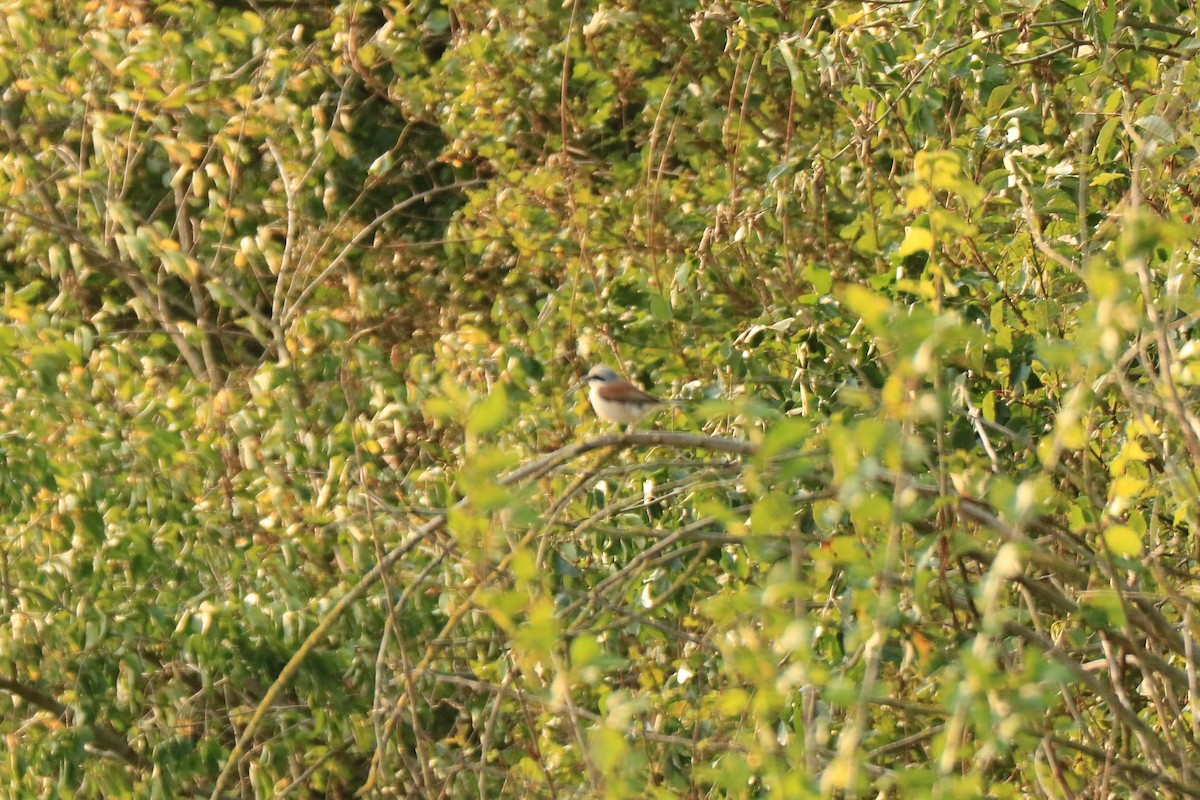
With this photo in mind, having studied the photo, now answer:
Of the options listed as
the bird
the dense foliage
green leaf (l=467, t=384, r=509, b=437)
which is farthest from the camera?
Result: the bird

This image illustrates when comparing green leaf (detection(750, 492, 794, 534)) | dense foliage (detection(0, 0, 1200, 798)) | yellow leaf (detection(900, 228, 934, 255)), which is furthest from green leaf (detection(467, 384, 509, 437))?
yellow leaf (detection(900, 228, 934, 255))

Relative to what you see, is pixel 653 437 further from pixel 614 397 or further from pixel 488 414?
pixel 614 397

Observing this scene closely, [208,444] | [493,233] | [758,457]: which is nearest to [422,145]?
[493,233]

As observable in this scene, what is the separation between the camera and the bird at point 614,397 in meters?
5.25

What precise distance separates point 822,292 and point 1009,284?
99cm

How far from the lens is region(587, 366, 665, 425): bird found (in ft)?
17.2

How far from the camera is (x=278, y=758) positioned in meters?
5.21

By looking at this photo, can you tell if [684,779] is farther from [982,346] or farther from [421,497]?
[421,497]

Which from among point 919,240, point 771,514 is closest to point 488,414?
point 771,514

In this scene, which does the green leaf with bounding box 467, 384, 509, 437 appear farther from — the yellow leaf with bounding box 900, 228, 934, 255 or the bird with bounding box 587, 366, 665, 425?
the bird with bounding box 587, 366, 665, 425

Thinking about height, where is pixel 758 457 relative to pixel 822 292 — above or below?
above

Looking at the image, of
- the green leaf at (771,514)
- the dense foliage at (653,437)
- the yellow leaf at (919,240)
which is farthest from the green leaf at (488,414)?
the yellow leaf at (919,240)

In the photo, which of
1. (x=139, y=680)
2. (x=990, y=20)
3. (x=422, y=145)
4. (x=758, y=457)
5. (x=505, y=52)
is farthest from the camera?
(x=422, y=145)

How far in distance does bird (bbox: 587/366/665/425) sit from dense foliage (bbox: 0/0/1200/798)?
59 millimetres
